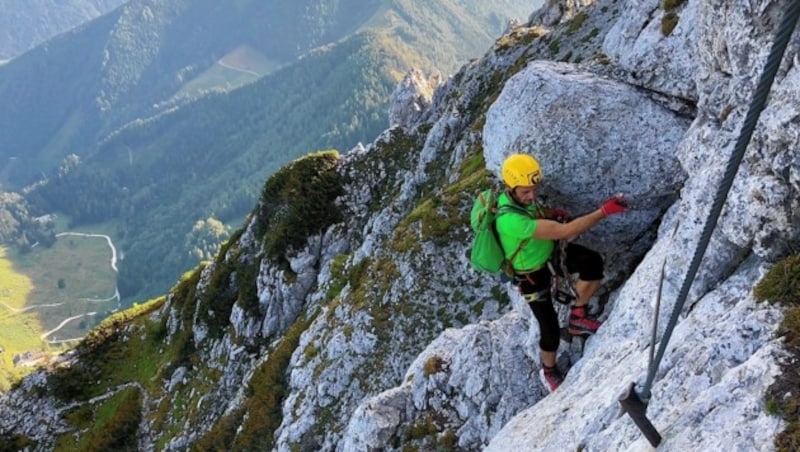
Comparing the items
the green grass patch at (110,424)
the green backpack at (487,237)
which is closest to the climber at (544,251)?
the green backpack at (487,237)

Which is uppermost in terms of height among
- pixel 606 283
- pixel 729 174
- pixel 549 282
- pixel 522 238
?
pixel 729 174

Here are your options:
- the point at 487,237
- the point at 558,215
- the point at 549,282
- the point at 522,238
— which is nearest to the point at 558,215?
the point at 558,215

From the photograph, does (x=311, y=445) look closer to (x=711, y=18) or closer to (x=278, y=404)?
(x=278, y=404)

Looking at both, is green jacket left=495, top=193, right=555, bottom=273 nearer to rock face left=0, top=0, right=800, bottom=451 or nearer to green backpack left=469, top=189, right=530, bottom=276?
green backpack left=469, top=189, right=530, bottom=276

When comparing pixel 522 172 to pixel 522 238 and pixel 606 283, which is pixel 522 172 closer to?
pixel 522 238

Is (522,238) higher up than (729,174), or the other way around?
(729,174)

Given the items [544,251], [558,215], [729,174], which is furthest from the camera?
[558,215]

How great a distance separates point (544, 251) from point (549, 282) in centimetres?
121

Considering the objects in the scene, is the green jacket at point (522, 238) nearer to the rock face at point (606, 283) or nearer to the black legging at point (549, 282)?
the black legging at point (549, 282)

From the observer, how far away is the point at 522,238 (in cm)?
1309

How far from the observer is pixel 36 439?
2406 inches

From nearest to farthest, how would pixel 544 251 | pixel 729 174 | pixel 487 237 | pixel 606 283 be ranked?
1. pixel 729 174
2. pixel 487 237
3. pixel 544 251
4. pixel 606 283

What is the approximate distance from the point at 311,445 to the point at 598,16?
41285 mm

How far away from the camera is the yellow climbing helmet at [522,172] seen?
1317 centimetres
